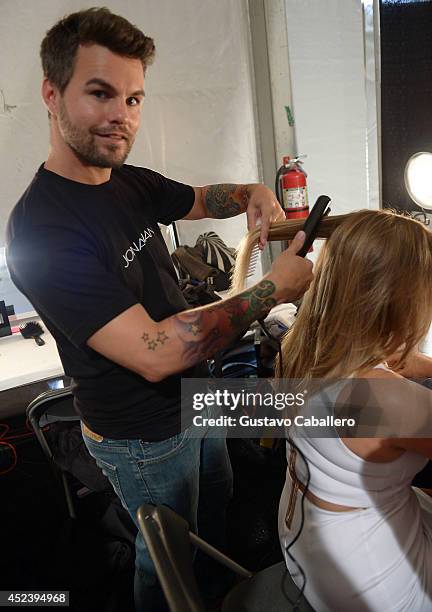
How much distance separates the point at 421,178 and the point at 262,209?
779mm

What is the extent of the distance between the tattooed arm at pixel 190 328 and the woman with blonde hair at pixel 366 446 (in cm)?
7

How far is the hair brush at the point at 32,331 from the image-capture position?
198 centimetres

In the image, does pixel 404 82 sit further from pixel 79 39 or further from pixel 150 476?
pixel 150 476

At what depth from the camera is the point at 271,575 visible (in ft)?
2.87

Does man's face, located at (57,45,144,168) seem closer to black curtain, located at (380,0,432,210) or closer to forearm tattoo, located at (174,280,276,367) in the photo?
forearm tattoo, located at (174,280,276,367)

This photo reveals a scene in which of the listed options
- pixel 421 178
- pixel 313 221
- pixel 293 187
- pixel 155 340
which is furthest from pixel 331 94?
pixel 155 340

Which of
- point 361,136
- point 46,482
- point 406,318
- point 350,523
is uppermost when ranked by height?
point 361,136

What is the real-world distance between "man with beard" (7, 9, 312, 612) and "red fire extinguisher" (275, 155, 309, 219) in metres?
1.19

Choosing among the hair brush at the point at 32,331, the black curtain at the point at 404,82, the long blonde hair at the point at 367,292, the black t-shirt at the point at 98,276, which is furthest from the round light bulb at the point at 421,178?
the hair brush at the point at 32,331

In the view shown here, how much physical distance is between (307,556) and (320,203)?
642mm

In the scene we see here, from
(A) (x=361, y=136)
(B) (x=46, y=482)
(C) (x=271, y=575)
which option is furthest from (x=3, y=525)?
(A) (x=361, y=136)

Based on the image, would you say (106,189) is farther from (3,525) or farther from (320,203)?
(3,525)

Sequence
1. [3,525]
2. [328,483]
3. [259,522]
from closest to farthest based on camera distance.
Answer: [328,483] → [259,522] → [3,525]
